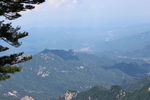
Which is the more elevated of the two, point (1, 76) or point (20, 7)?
point (20, 7)

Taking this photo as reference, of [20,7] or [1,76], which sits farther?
[1,76]

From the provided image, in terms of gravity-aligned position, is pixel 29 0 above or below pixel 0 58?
above

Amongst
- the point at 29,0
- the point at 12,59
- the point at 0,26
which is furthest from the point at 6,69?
the point at 29,0

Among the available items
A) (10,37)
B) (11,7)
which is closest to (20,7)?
(11,7)

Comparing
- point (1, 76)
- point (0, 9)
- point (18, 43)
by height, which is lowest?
point (1, 76)

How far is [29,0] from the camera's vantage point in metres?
37.4

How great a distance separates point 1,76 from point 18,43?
3.47m

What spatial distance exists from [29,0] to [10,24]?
2.94 meters

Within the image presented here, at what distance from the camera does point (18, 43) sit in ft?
129

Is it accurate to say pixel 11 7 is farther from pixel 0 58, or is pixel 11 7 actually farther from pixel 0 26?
pixel 0 58

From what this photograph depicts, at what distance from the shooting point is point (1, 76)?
Result: 39625 millimetres

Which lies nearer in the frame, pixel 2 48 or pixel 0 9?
pixel 0 9

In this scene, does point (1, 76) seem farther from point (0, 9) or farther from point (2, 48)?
point (0, 9)

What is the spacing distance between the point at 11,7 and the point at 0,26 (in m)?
2.46
